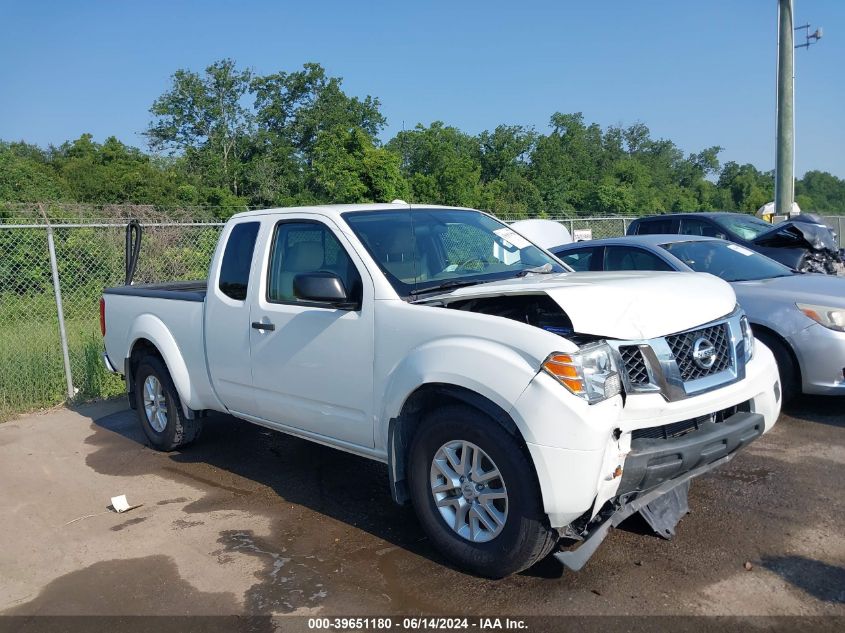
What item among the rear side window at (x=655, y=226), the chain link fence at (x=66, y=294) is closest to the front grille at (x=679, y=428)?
the chain link fence at (x=66, y=294)

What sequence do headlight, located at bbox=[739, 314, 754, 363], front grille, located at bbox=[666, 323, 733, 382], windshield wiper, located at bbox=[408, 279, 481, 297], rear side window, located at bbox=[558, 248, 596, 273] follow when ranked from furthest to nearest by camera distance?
1. rear side window, located at bbox=[558, 248, 596, 273]
2. windshield wiper, located at bbox=[408, 279, 481, 297]
3. headlight, located at bbox=[739, 314, 754, 363]
4. front grille, located at bbox=[666, 323, 733, 382]

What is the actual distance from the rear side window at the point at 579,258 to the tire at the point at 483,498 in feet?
15.1

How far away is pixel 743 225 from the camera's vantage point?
449 inches

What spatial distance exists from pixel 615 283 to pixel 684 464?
1002 millimetres

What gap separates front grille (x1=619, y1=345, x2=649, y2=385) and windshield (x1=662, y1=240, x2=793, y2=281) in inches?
155

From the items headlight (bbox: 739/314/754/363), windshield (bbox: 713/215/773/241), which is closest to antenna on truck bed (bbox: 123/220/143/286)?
headlight (bbox: 739/314/754/363)

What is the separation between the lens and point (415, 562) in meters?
3.99

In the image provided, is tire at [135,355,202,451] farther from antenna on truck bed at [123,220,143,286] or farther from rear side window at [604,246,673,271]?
rear side window at [604,246,673,271]

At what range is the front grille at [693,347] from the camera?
3656mm

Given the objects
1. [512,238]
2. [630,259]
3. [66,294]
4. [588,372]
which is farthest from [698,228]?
[66,294]

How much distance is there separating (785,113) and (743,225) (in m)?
7.61

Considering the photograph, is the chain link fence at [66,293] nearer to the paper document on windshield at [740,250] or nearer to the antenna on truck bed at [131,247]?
the antenna on truck bed at [131,247]

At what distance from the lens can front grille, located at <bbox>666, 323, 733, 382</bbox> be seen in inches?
144

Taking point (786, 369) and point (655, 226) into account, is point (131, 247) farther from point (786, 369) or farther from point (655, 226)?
point (655, 226)
